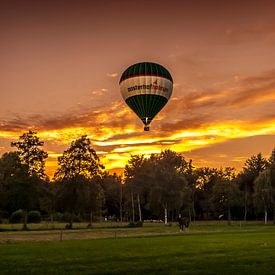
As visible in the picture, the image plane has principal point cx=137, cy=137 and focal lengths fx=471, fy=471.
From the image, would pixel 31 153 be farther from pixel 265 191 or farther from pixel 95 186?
pixel 265 191

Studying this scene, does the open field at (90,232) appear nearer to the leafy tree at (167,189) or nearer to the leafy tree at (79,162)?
the leafy tree at (79,162)

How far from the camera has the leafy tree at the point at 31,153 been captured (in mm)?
83438

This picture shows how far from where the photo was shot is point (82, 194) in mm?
83812

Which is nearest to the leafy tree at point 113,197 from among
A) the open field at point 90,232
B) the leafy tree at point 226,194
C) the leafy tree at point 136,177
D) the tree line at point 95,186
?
the tree line at point 95,186

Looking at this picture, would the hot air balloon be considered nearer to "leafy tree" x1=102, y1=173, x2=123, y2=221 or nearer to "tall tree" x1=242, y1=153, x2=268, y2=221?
"tall tree" x1=242, y1=153, x2=268, y2=221

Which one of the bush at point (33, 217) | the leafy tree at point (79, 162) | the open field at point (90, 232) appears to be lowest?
the open field at point (90, 232)

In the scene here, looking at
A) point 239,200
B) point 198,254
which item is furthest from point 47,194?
point 198,254

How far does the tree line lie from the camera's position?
82975mm

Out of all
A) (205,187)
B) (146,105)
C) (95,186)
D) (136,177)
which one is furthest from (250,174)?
(146,105)

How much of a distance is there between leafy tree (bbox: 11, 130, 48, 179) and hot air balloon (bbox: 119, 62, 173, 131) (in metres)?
26.2

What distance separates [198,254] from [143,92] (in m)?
37.4

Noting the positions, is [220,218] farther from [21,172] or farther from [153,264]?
[153,264]

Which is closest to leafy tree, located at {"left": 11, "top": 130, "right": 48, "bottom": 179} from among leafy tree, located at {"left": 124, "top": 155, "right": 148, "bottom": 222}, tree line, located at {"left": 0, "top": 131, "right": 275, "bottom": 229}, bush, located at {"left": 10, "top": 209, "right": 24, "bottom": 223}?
tree line, located at {"left": 0, "top": 131, "right": 275, "bottom": 229}

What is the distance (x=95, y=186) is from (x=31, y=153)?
1291 cm
